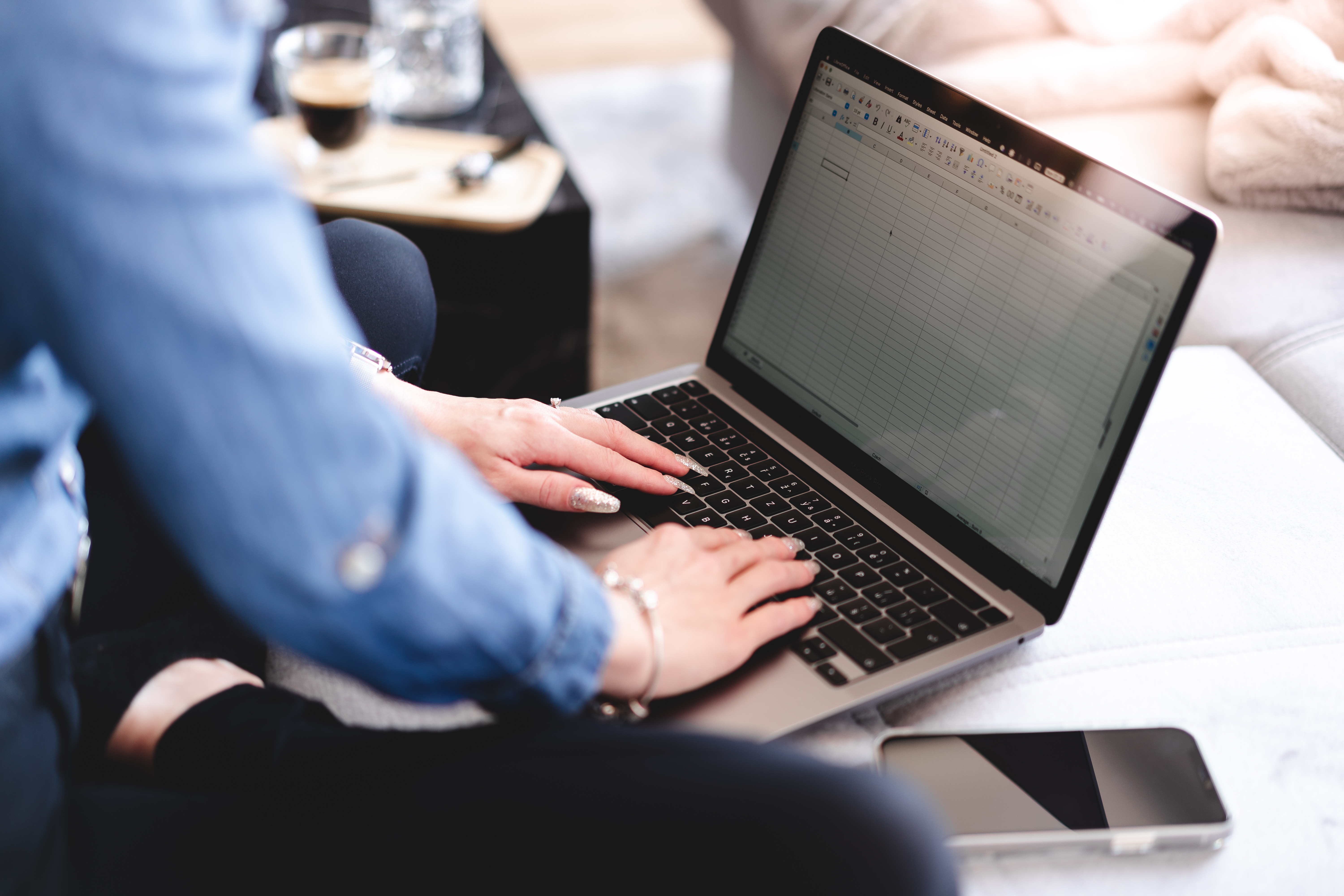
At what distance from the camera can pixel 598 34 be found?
2988mm

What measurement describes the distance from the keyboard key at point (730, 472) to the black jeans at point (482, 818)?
0.31 m

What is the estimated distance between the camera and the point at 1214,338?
1.12m

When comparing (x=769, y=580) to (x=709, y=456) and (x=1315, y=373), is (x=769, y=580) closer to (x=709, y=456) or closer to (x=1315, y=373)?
(x=709, y=456)

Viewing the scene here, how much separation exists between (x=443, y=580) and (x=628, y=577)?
21 centimetres

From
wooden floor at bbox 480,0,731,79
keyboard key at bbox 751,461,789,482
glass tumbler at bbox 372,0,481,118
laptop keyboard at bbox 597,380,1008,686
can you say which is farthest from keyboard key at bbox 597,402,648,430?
wooden floor at bbox 480,0,731,79

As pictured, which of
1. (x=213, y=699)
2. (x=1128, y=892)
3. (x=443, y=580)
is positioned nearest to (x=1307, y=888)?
(x=1128, y=892)

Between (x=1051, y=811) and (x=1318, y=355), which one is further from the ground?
(x=1318, y=355)

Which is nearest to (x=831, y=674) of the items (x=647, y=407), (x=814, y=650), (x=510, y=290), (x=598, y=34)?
(x=814, y=650)

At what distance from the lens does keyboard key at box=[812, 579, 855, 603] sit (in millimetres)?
713

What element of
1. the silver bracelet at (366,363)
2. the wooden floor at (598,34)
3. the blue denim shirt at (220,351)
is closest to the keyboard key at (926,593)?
the blue denim shirt at (220,351)

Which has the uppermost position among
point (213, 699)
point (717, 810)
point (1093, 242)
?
point (1093, 242)

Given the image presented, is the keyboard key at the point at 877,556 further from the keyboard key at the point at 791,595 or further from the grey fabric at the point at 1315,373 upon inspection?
the grey fabric at the point at 1315,373

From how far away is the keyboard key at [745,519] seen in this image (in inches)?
30.9

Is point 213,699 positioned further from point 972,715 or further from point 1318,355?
point 1318,355
